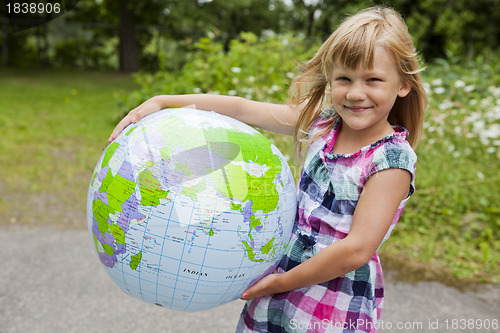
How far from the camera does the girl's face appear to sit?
1.55 m

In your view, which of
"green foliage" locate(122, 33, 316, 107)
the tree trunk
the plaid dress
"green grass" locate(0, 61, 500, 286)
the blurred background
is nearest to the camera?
the plaid dress

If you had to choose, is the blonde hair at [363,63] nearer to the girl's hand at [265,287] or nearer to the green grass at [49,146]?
the girl's hand at [265,287]

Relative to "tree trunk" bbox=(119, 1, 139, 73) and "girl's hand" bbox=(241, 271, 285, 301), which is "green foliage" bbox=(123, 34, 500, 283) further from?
"tree trunk" bbox=(119, 1, 139, 73)

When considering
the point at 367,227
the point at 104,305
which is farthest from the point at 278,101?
the point at 367,227

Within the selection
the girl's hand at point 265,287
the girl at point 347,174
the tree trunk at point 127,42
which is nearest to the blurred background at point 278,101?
the girl at point 347,174

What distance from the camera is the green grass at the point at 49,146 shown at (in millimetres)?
4602

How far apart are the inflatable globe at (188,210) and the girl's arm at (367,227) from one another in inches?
7.1

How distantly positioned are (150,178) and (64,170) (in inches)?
178

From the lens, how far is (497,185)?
15.1ft

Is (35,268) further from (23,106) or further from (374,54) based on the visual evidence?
(23,106)

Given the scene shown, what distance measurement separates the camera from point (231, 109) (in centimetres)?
188

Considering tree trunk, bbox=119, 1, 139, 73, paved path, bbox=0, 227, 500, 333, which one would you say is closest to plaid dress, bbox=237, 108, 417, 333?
paved path, bbox=0, 227, 500, 333

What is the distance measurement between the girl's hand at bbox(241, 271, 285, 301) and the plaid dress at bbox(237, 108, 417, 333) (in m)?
0.08

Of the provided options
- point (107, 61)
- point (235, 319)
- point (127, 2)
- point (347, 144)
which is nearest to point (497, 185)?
point (235, 319)
